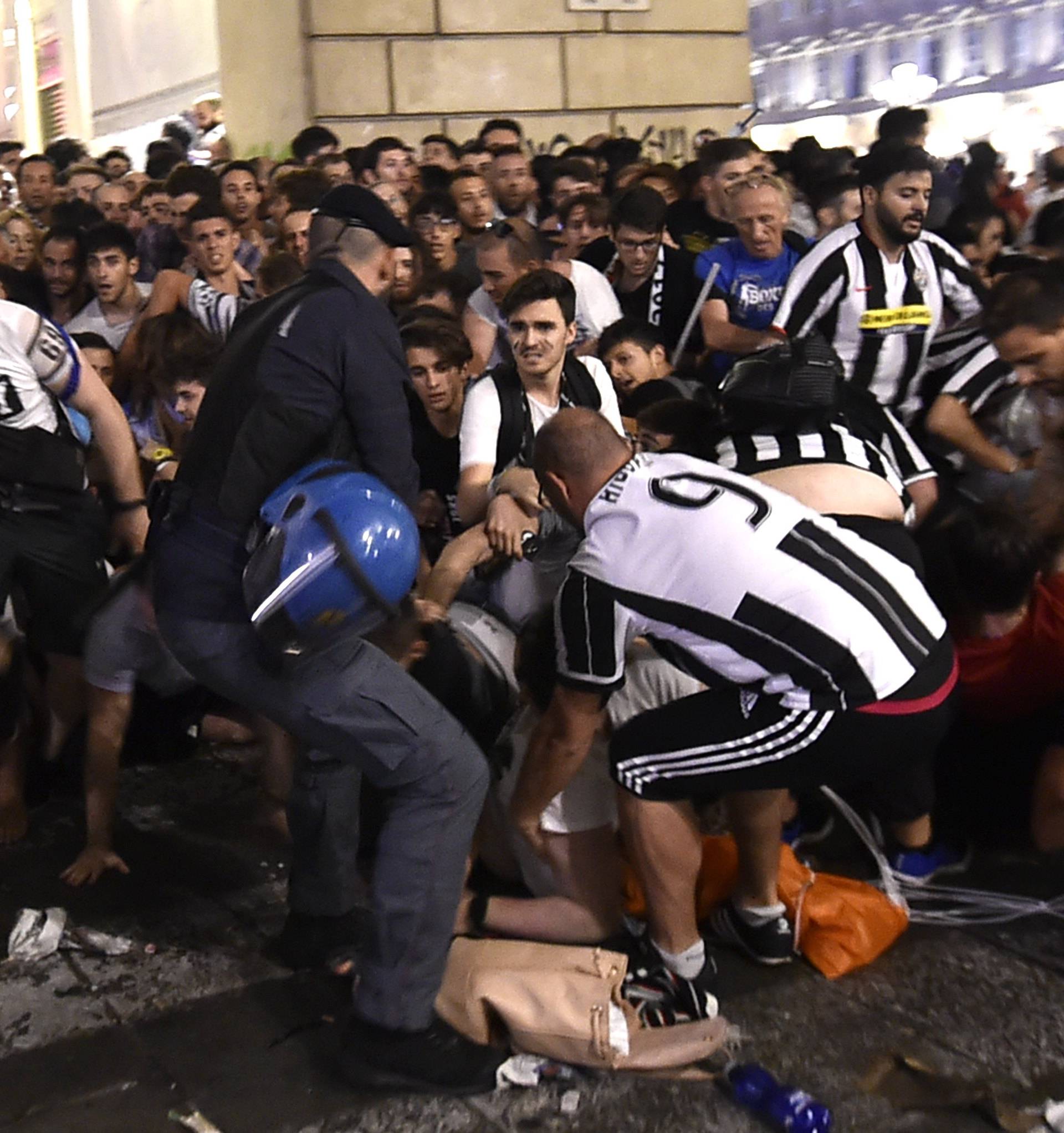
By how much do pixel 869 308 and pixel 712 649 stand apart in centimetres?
235

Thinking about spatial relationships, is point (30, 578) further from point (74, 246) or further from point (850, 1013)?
point (74, 246)

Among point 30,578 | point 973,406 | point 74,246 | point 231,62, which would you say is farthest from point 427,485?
point 231,62

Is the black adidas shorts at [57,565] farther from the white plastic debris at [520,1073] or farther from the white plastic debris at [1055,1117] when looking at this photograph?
the white plastic debris at [1055,1117]

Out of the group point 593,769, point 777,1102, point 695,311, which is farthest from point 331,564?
point 695,311

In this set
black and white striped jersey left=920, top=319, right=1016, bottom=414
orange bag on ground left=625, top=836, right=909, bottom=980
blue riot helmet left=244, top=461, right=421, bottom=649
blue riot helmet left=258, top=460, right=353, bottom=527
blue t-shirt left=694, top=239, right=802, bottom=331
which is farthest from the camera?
blue t-shirt left=694, top=239, right=802, bottom=331

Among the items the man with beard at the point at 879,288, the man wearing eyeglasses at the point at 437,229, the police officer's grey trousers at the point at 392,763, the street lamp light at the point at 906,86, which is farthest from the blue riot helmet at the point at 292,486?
the street lamp light at the point at 906,86

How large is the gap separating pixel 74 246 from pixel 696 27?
27.4ft

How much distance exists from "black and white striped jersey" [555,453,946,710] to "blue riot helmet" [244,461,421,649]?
1.66ft

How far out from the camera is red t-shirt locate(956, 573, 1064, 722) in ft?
13.2

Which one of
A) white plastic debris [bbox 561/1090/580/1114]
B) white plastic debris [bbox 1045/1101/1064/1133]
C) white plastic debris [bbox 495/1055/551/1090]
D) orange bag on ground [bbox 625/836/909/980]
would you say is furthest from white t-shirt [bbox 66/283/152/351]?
white plastic debris [bbox 1045/1101/1064/1133]

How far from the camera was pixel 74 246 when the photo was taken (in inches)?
282

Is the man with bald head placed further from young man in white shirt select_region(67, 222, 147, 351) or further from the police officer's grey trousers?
young man in white shirt select_region(67, 222, 147, 351)

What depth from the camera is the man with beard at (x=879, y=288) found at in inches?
208

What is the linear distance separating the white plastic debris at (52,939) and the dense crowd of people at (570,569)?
39cm
